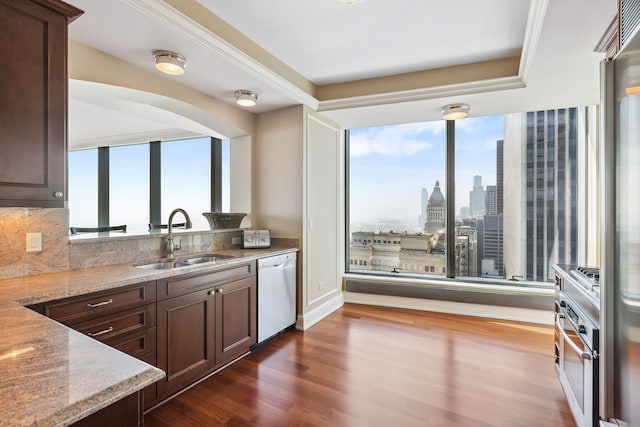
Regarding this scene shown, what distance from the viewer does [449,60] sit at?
9.88 ft

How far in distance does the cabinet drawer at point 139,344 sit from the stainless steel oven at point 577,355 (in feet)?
7.98

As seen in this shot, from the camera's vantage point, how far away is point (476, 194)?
4.08 m

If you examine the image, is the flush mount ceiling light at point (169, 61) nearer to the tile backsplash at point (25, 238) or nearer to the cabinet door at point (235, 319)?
the tile backsplash at point (25, 238)

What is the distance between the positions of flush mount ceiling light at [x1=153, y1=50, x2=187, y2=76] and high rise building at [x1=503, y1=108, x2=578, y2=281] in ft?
12.0

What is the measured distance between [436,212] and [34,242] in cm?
402

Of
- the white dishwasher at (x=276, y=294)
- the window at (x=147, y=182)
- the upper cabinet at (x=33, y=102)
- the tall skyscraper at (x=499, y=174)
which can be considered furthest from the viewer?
the window at (x=147, y=182)

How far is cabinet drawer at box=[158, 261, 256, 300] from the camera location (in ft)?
7.02

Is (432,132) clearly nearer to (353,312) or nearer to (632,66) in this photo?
(353,312)

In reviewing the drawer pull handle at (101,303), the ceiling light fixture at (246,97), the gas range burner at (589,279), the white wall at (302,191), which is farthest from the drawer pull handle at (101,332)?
the gas range burner at (589,279)

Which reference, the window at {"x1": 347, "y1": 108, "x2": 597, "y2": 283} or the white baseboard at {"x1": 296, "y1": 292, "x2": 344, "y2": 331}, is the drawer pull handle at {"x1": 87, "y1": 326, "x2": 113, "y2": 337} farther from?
the window at {"x1": 347, "y1": 108, "x2": 597, "y2": 283}

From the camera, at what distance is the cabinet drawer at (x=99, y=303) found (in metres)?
1.61

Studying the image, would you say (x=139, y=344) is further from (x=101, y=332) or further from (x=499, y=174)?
(x=499, y=174)

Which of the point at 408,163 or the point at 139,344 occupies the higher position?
the point at 408,163

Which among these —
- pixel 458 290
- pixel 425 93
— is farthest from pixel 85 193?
pixel 458 290
